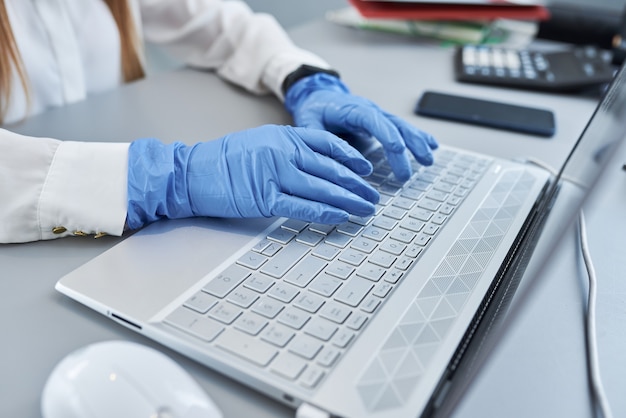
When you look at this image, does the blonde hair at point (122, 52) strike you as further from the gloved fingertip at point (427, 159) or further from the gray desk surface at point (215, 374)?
the gloved fingertip at point (427, 159)

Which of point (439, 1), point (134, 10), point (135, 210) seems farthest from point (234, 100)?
point (439, 1)

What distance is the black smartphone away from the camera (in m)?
0.79

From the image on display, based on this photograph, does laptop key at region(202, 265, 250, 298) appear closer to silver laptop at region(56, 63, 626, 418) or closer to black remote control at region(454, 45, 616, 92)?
silver laptop at region(56, 63, 626, 418)

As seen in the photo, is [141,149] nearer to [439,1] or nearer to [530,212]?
[530,212]

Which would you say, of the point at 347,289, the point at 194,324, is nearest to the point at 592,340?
the point at 347,289

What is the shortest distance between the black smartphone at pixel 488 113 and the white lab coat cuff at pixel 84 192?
19.2 inches

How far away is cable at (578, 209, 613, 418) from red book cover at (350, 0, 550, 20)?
0.76 metres

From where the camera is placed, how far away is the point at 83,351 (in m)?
0.33

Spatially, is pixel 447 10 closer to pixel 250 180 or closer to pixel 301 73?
pixel 301 73

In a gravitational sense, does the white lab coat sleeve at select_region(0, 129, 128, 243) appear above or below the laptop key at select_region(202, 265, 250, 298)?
above

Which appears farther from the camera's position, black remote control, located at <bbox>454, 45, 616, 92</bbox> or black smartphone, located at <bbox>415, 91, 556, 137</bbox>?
black remote control, located at <bbox>454, 45, 616, 92</bbox>

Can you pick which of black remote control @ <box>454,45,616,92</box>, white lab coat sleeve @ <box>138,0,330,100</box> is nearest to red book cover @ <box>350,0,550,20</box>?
black remote control @ <box>454,45,616,92</box>

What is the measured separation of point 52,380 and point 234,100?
23.9 inches

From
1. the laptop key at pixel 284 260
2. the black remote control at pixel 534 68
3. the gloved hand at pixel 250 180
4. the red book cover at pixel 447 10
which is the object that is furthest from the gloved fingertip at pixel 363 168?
the red book cover at pixel 447 10
